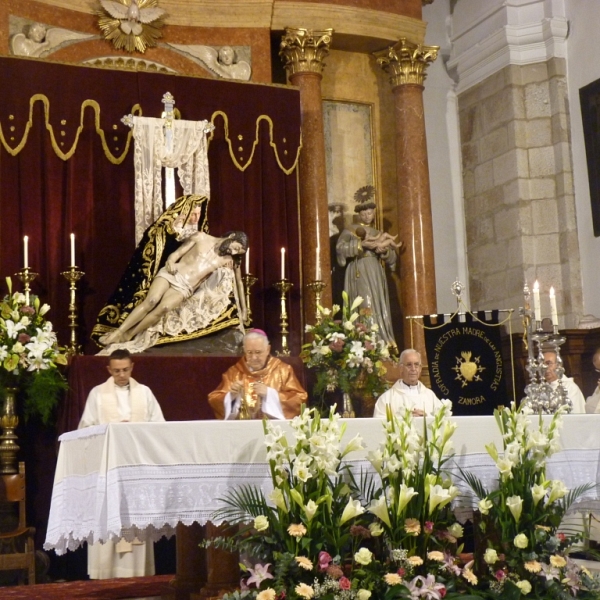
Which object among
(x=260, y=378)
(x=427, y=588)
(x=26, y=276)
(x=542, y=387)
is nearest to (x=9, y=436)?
(x=26, y=276)

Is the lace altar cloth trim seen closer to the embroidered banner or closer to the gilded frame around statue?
the embroidered banner

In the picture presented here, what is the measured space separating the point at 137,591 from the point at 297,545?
2.44 meters

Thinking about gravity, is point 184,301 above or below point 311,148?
below

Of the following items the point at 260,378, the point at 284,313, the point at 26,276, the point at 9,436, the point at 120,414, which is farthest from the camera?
the point at 284,313

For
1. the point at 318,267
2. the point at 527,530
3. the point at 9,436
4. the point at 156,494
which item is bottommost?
the point at 527,530

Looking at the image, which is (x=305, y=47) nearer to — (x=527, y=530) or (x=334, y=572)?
(x=527, y=530)

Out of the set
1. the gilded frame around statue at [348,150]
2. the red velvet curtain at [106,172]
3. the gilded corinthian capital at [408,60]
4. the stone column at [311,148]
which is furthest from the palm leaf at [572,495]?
the gilded corinthian capital at [408,60]

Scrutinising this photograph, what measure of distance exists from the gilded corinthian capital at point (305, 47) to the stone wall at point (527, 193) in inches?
92.2

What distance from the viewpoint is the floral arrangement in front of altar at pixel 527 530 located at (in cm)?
560

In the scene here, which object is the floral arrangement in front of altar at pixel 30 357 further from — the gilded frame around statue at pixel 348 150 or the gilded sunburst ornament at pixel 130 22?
the gilded frame around statue at pixel 348 150

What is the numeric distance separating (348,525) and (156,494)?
1.07 metres

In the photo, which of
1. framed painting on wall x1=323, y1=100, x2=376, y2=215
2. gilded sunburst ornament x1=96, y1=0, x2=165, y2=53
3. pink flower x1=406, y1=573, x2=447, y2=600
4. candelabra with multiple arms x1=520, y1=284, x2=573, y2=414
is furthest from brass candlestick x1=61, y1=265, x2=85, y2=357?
pink flower x1=406, y1=573, x2=447, y2=600

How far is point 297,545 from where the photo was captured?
17.6 ft

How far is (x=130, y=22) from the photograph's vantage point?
39.6 ft
